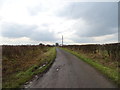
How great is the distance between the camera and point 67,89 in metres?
6.02

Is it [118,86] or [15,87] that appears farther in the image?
[15,87]

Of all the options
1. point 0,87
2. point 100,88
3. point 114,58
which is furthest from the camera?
point 114,58

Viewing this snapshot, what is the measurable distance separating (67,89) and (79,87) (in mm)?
551

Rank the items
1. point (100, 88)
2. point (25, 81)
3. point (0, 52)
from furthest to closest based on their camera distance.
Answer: point (0, 52)
point (25, 81)
point (100, 88)

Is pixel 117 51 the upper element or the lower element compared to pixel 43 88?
upper

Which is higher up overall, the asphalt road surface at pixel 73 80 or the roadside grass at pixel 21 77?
the asphalt road surface at pixel 73 80

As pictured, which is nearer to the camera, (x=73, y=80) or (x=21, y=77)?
(x=73, y=80)

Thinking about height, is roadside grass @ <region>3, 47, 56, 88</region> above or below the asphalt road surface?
below

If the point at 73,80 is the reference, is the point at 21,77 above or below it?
below

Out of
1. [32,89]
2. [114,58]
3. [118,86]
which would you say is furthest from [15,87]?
[114,58]

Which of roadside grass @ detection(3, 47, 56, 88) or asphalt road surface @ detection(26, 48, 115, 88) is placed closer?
asphalt road surface @ detection(26, 48, 115, 88)

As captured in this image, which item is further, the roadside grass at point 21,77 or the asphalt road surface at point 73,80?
the roadside grass at point 21,77

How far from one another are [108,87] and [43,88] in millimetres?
2768

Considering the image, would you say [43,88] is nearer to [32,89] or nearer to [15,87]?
[32,89]
